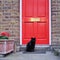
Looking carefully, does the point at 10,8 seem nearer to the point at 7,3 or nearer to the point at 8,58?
the point at 7,3

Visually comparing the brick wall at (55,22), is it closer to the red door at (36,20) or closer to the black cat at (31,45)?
the red door at (36,20)

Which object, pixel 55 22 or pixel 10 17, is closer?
pixel 55 22

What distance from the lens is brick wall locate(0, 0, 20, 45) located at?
8.52 m

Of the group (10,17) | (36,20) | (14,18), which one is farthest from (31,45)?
(10,17)

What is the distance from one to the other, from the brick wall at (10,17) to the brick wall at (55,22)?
1333 millimetres

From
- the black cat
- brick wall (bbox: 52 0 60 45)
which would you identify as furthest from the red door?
the black cat

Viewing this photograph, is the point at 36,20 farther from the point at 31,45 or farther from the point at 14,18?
the point at 31,45

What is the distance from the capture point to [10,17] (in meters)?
8.59

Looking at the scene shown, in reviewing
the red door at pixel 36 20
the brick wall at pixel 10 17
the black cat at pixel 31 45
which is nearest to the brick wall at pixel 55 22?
the red door at pixel 36 20

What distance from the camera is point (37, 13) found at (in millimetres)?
8656

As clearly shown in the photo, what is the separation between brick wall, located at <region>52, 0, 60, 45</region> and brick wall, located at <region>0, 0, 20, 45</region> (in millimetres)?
1333

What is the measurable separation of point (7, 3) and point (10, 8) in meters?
0.23

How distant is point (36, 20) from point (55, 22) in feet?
2.36

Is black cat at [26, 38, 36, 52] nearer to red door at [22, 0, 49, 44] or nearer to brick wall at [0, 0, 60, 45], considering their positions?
red door at [22, 0, 49, 44]
